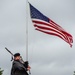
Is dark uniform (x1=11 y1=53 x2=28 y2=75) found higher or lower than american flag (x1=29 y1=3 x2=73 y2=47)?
lower

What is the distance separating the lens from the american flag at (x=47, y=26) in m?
21.5

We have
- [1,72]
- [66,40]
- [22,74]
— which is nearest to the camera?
[22,74]

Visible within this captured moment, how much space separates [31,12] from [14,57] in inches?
Answer: 209

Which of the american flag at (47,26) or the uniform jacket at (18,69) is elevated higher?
the american flag at (47,26)

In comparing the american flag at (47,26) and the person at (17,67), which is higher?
the american flag at (47,26)

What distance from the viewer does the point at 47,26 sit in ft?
72.2

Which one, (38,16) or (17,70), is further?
(38,16)

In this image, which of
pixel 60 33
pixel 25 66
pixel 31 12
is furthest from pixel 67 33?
pixel 25 66

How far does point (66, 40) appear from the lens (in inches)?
838

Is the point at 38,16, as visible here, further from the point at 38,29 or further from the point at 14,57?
the point at 14,57

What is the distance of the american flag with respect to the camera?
21453mm

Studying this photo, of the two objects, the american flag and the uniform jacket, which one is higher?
the american flag

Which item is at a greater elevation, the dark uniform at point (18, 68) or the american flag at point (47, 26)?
the american flag at point (47, 26)

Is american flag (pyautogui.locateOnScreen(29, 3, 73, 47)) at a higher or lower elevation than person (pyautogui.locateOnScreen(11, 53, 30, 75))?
higher
